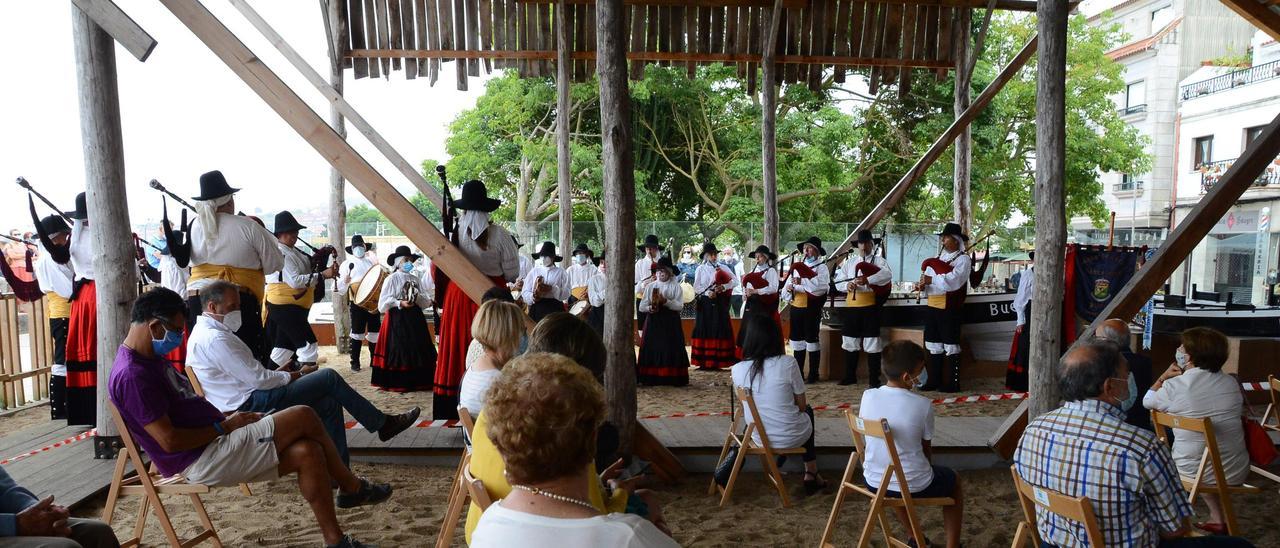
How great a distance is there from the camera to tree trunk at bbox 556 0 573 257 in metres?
8.58

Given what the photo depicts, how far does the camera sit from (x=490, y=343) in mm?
3266

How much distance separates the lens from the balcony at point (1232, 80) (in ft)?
61.4

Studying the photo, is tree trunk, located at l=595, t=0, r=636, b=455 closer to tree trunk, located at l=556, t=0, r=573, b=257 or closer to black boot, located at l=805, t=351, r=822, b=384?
black boot, located at l=805, t=351, r=822, b=384

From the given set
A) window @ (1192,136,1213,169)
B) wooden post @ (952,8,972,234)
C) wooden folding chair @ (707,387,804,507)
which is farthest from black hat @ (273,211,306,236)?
window @ (1192,136,1213,169)

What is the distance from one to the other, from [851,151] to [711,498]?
14373 millimetres

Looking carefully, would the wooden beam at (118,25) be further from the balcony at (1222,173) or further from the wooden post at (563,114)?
the balcony at (1222,173)

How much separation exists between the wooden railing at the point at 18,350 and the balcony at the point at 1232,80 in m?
23.3

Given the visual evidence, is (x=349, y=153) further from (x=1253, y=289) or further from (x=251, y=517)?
(x=1253, y=289)

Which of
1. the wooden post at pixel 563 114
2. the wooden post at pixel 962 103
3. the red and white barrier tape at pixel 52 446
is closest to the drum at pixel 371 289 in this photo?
the wooden post at pixel 563 114

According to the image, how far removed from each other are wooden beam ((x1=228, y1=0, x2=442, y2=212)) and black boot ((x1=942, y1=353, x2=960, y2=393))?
5108mm

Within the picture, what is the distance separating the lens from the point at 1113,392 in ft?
7.70

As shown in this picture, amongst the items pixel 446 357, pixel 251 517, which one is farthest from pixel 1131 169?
pixel 251 517

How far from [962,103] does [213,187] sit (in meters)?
7.56

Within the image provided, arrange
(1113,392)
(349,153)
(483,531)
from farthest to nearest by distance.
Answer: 1. (349,153)
2. (1113,392)
3. (483,531)
